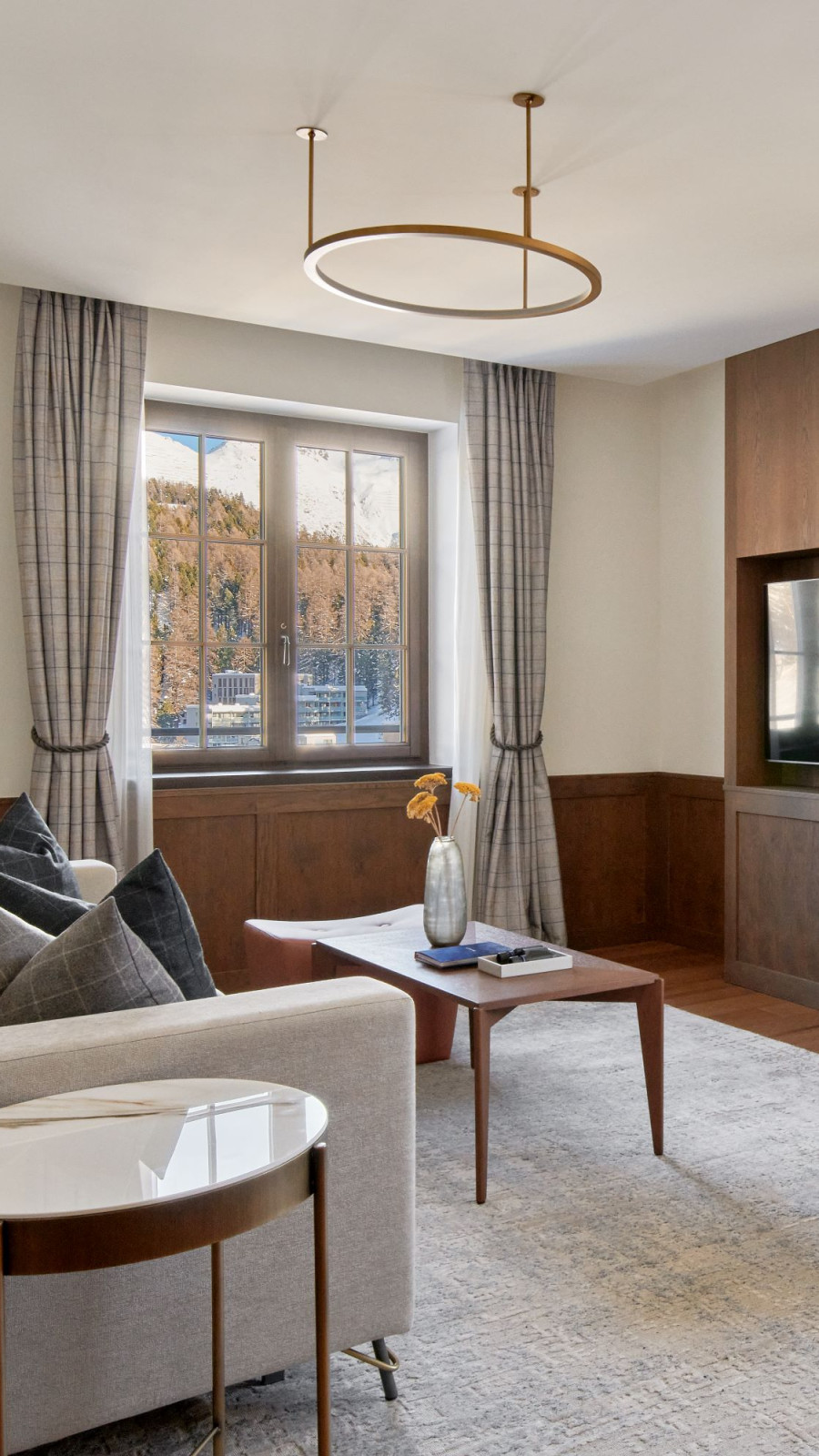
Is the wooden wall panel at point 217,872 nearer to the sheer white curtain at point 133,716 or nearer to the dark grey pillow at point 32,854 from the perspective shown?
the sheer white curtain at point 133,716

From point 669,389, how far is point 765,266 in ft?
5.96

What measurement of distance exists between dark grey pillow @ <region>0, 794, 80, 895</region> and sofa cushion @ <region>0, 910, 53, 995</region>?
0.74 metres

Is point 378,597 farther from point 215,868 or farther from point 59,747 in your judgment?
point 59,747

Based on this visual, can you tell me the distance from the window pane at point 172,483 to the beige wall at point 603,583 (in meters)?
1.74

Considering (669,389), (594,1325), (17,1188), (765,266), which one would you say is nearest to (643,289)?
(765,266)

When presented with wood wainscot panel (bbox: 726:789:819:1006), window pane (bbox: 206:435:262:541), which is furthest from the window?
wood wainscot panel (bbox: 726:789:819:1006)

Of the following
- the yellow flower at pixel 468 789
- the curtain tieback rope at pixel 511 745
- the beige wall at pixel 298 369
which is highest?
the beige wall at pixel 298 369

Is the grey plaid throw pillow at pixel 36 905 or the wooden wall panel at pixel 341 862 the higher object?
the grey plaid throw pillow at pixel 36 905

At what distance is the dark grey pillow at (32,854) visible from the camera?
2668 mm

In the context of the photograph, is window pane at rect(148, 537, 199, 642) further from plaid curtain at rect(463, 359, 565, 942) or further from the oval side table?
the oval side table

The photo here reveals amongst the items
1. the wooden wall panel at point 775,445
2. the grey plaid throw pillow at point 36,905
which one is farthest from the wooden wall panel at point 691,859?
the grey plaid throw pillow at point 36,905

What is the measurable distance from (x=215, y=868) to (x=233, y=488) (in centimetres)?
164

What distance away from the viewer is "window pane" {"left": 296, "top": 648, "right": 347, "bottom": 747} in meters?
5.16

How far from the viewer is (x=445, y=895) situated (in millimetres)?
3400
